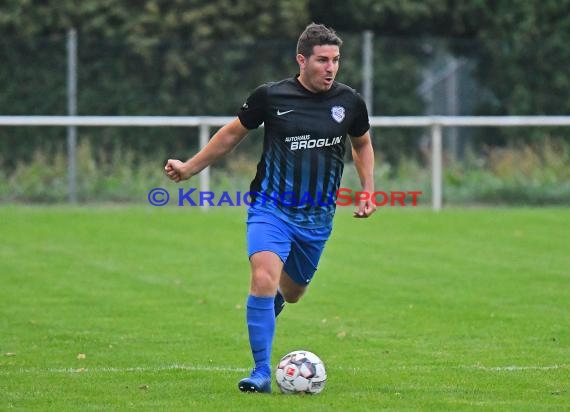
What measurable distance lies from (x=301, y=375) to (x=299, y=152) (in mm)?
1333

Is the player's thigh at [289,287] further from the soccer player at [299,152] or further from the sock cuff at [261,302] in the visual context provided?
the sock cuff at [261,302]

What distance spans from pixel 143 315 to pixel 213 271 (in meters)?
2.72

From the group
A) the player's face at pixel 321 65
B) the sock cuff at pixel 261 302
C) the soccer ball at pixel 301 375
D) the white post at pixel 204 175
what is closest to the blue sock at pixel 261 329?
the sock cuff at pixel 261 302

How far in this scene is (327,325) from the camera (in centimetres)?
1039

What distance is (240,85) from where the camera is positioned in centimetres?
2148

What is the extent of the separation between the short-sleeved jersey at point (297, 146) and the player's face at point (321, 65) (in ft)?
0.40

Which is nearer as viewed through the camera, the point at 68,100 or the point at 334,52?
the point at 334,52

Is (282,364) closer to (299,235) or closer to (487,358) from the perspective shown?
(299,235)

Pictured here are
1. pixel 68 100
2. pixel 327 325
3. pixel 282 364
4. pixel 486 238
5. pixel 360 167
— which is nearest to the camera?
pixel 282 364

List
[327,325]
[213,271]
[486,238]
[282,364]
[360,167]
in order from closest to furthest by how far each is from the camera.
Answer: [282,364] → [360,167] → [327,325] → [213,271] → [486,238]

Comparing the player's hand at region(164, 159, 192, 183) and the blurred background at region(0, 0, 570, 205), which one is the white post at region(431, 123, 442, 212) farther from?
the player's hand at region(164, 159, 192, 183)

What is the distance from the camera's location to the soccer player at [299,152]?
768cm

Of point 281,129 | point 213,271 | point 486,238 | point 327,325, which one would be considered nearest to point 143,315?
point 327,325

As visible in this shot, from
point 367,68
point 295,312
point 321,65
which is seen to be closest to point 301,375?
point 321,65
